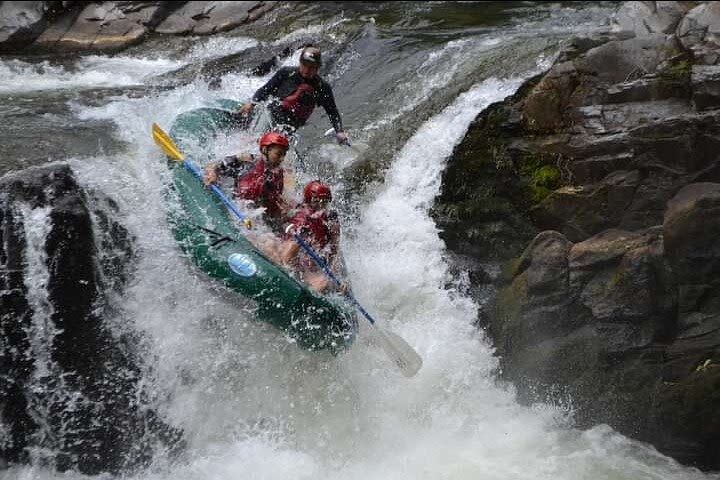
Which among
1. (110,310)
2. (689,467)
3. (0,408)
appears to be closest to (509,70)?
(689,467)

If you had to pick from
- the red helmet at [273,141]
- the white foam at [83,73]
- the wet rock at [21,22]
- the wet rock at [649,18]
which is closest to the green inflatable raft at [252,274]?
the red helmet at [273,141]

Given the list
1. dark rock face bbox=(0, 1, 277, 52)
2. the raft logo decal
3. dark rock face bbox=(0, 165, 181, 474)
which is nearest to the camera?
dark rock face bbox=(0, 165, 181, 474)

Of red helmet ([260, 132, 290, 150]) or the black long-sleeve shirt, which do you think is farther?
the black long-sleeve shirt

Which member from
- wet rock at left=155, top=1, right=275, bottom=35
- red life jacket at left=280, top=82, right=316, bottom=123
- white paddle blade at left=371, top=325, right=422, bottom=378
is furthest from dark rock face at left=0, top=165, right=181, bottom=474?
wet rock at left=155, top=1, right=275, bottom=35

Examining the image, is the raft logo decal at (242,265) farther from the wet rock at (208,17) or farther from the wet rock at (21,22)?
the wet rock at (21,22)

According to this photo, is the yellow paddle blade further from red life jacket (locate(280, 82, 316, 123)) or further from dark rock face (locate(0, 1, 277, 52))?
dark rock face (locate(0, 1, 277, 52))

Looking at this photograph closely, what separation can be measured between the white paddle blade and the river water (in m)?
0.24

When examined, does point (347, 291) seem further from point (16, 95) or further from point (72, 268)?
point (16, 95)

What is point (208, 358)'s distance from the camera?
17.5ft

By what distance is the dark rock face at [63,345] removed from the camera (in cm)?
475

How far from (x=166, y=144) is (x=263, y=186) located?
975 mm

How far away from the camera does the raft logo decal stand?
4.98m

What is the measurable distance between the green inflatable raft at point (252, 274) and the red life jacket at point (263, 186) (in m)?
0.22

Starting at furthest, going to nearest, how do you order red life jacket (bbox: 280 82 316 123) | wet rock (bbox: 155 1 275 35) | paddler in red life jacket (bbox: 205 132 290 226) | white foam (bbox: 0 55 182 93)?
1. wet rock (bbox: 155 1 275 35)
2. white foam (bbox: 0 55 182 93)
3. red life jacket (bbox: 280 82 316 123)
4. paddler in red life jacket (bbox: 205 132 290 226)
